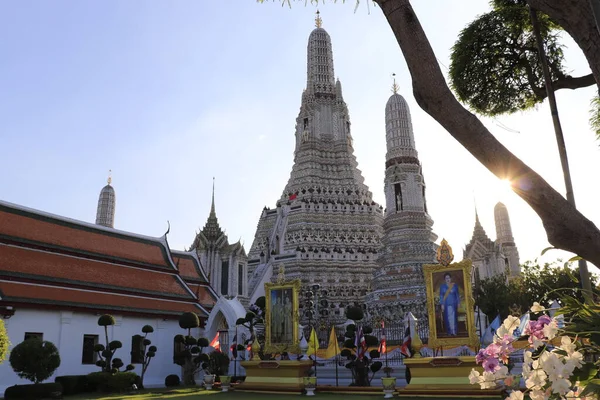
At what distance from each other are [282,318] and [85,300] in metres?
7.27

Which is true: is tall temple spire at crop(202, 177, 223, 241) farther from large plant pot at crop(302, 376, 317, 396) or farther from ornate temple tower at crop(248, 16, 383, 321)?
large plant pot at crop(302, 376, 317, 396)

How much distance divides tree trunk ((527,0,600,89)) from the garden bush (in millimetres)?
17481

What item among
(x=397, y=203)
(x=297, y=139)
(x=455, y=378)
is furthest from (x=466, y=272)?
(x=297, y=139)

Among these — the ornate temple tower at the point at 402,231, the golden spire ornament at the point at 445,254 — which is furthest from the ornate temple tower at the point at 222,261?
the golden spire ornament at the point at 445,254

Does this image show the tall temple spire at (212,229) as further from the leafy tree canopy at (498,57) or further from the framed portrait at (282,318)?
the leafy tree canopy at (498,57)

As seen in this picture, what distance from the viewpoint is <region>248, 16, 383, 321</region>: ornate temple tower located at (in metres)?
49.4

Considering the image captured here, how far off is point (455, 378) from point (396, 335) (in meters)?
14.9

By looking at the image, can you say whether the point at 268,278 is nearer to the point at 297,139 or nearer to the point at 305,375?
the point at 297,139

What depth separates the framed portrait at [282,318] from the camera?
20.2 meters

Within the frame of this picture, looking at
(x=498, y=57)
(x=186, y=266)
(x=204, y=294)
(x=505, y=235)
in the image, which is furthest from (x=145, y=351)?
(x=505, y=235)

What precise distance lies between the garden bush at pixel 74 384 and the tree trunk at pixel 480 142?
16913 mm

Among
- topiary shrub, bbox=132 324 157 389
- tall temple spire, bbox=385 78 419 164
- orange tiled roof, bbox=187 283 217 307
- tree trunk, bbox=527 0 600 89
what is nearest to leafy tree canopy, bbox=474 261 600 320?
tall temple spire, bbox=385 78 419 164

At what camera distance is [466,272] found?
16.2m

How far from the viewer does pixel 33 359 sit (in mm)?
14914
